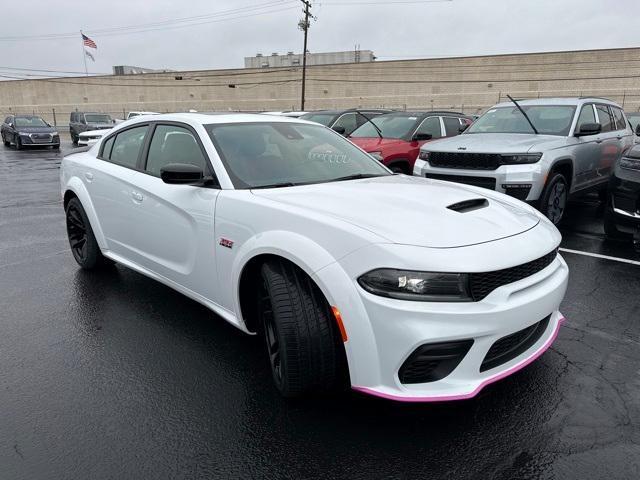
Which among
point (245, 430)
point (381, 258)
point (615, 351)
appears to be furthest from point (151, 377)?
point (615, 351)

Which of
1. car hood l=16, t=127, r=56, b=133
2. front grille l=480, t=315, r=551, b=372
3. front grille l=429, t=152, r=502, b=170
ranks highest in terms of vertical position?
front grille l=429, t=152, r=502, b=170

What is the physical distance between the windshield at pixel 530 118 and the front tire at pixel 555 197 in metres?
0.80

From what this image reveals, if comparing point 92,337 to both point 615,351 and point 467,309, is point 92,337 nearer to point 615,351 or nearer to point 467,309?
point 467,309

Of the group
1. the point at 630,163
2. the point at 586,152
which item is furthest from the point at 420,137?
the point at 630,163

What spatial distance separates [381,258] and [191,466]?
1328mm

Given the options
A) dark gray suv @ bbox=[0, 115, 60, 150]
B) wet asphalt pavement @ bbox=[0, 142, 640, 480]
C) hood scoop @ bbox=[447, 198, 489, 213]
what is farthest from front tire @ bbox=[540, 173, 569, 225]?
dark gray suv @ bbox=[0, 115, 60, 150]

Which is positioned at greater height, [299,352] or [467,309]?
[467,309]

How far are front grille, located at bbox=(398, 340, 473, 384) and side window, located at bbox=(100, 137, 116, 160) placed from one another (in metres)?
3.49

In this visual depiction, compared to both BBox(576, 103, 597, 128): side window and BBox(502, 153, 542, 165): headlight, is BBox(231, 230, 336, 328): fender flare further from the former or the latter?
→ BBox(576, 103, 597, 128): side window

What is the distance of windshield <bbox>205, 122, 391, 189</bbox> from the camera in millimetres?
3232

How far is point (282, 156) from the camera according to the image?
3.50 m

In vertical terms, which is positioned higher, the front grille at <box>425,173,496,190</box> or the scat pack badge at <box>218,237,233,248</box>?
the scat pack badge at <box>218,237,233,248</box>

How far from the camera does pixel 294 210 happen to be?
264 cm

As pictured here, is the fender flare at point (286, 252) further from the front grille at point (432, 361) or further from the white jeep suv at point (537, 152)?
the white jeep suv at point (537, 152)
